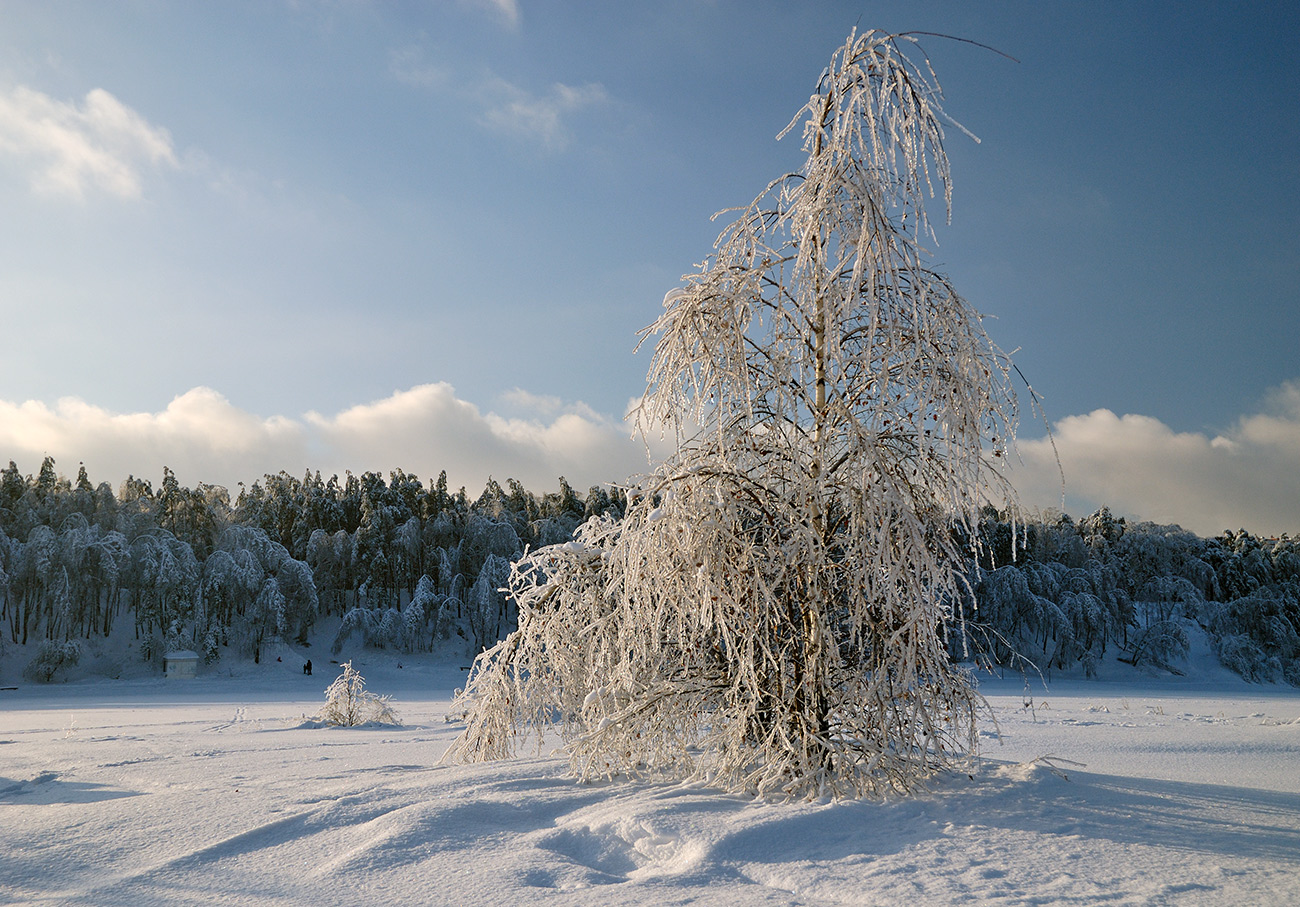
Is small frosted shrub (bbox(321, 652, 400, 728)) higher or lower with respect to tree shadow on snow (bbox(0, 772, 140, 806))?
lower

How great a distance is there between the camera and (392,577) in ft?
145

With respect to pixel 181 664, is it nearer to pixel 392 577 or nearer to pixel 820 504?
pixel 392 577

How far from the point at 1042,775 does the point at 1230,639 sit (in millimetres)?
37073

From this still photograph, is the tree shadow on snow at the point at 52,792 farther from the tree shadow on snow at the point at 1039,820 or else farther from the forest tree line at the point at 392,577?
the forest tree line at the point at 392,577

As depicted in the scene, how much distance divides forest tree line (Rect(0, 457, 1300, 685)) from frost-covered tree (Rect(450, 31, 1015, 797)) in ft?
78.0

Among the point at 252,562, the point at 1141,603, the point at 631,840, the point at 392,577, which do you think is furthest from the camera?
the point at 392,577

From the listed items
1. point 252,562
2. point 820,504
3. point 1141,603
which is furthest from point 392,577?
point 820,504

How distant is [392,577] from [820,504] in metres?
43.0

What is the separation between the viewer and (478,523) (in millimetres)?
43156

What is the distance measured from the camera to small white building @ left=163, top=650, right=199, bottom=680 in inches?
1260

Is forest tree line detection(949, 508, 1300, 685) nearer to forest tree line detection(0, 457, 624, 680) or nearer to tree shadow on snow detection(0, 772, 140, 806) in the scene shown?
forest tree line detection(0, 457, 624, 680)

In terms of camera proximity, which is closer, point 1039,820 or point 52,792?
point 1039,820

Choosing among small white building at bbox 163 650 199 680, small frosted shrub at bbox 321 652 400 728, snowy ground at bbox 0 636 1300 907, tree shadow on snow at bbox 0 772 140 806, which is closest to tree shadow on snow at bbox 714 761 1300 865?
snowy ground at bbox 0 636 1300 907

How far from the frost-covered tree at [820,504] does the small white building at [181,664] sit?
3334cm
